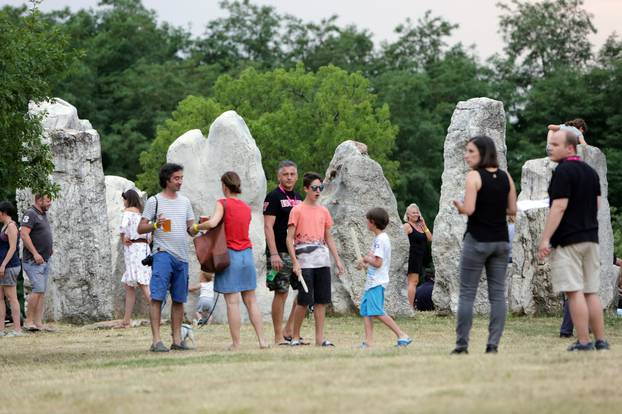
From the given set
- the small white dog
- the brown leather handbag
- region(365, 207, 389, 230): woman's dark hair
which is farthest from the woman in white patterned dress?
region(365, 207, 389, 230): woman's dark hair

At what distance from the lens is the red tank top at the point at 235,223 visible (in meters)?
13.3

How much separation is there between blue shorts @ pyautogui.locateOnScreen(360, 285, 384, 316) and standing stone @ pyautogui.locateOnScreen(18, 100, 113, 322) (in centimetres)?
848

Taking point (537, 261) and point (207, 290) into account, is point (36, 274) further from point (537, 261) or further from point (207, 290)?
point (537, 261)

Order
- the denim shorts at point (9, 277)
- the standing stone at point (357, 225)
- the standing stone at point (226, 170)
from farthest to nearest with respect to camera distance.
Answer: the standing stone at point (357, 225) → the standing stone at point (226, 170) → the denim shorts at point (9, 277)

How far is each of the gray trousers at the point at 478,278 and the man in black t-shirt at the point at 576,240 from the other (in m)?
0.48

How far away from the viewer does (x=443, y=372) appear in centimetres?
963

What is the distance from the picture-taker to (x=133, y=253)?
18812mm

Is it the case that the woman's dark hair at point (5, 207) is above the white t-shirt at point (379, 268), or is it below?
above

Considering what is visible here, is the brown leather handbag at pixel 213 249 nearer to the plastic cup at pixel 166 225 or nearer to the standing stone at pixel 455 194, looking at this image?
the plastic cup at pixel 166 225

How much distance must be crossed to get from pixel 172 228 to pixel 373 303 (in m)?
2.31

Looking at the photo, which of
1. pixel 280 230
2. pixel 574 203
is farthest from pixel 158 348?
pixel 574 203

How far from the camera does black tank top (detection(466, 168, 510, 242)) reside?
11.0 m

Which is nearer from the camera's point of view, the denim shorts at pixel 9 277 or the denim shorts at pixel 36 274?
the denim shorts at pixel 9 277

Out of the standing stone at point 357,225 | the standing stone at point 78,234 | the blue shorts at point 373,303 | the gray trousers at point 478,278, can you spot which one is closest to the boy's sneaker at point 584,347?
the gray trousers at point 478,278
